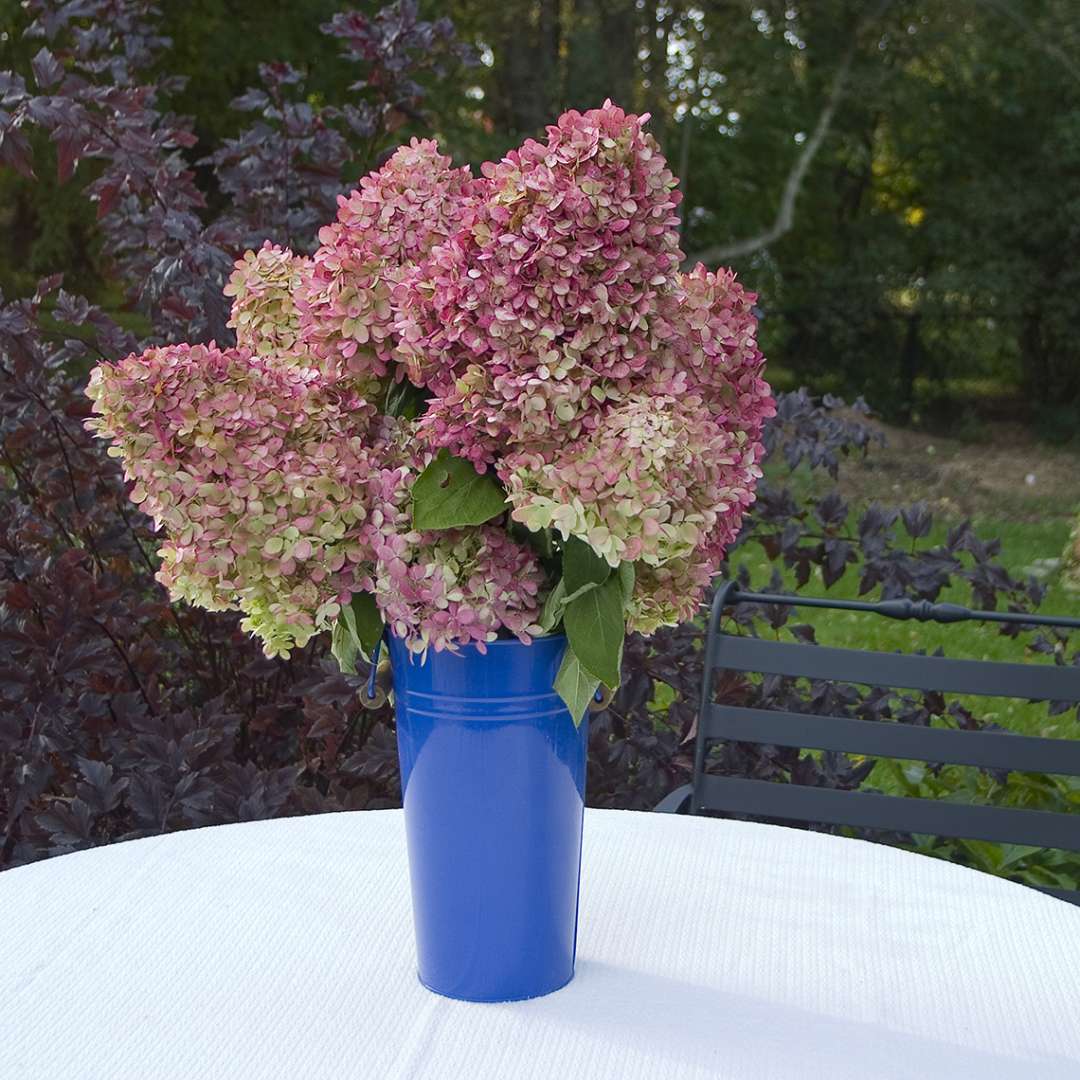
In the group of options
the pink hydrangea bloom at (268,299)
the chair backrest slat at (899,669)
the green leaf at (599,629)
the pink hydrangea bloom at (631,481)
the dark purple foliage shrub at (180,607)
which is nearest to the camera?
the pink hydrangea bloom at (631,481)

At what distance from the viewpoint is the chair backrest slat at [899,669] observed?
1983mm

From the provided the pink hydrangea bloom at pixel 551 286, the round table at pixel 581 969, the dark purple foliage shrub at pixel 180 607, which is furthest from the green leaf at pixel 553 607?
the dark purple foliage shrub at pixel 180 607

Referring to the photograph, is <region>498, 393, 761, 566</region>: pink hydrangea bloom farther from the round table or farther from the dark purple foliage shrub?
the dark purple foliage shrub

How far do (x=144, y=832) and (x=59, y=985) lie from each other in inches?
40.1

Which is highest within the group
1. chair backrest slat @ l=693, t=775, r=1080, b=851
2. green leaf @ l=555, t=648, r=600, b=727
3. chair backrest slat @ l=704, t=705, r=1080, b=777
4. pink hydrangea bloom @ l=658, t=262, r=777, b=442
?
pink hydrangea bloom @ l=658, t=262, r=777, b=442

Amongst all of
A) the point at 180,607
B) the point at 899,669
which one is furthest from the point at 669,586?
the point at 180,607

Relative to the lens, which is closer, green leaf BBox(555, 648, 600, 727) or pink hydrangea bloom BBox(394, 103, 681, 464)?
pink hydrangea bloom BBox(394, 103, 681, 464)

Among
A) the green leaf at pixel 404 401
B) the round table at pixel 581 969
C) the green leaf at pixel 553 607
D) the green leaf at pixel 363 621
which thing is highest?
the green leaf at pixel 404 401

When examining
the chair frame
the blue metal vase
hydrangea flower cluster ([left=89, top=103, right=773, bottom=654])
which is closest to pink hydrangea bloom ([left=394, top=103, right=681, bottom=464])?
hydrangea flower cluster ([left=89, top=103, right=773, bottom=654])

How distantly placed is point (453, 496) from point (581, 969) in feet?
1.74

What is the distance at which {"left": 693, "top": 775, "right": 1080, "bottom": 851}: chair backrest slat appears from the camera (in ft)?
6.68

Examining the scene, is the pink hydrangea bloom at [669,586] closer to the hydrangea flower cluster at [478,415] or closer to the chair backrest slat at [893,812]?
the hydrangea flower cluster at [478,415]

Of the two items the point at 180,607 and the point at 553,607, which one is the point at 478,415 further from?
the point at 180,607

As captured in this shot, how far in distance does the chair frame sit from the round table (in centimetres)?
35
